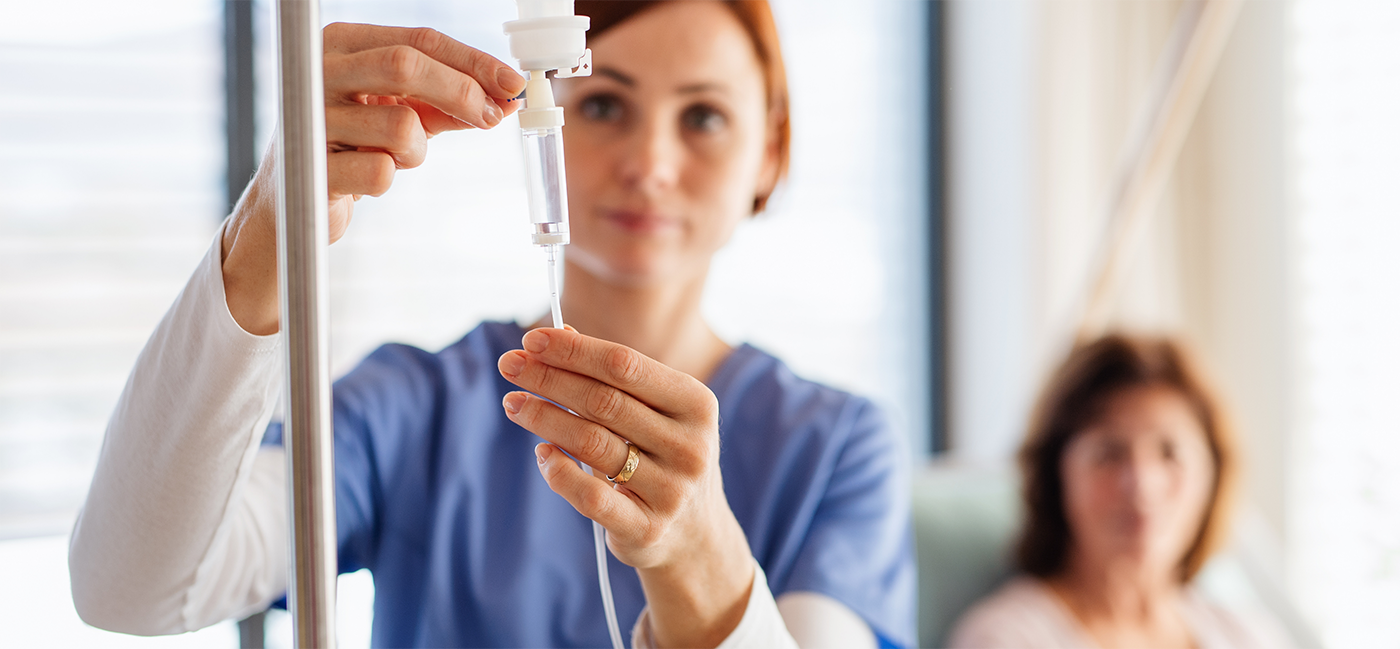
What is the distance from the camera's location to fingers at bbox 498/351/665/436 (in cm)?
31

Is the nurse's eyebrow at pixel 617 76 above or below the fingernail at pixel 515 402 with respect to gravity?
above

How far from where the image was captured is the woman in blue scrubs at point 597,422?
317 millimetres

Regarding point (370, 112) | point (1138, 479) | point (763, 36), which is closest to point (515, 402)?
point (370, 112)

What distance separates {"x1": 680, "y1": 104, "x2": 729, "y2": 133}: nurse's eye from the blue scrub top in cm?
14

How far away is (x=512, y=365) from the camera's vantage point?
0.31 m

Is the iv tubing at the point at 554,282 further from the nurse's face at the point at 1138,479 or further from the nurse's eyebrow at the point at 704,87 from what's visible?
the nurse's face at the point at 1138,479

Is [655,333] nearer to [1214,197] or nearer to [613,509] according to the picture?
[613,509]

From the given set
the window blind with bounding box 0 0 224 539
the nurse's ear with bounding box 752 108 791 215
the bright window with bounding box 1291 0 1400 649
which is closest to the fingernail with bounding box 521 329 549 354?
the nurse's ear with bounding box 752 108 791 215

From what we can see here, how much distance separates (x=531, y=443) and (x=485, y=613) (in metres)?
0.09

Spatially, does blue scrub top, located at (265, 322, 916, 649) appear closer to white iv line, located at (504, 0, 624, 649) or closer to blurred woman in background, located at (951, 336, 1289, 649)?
white iv line, located at (504, 0, 624, 649)

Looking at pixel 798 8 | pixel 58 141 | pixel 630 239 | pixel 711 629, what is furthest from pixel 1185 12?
pixel 58 141

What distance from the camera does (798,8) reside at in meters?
1.55

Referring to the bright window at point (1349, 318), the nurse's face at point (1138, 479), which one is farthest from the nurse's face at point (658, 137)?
the bright window at point (1349, 318)

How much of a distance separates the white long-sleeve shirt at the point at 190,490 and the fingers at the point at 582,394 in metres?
0.10
